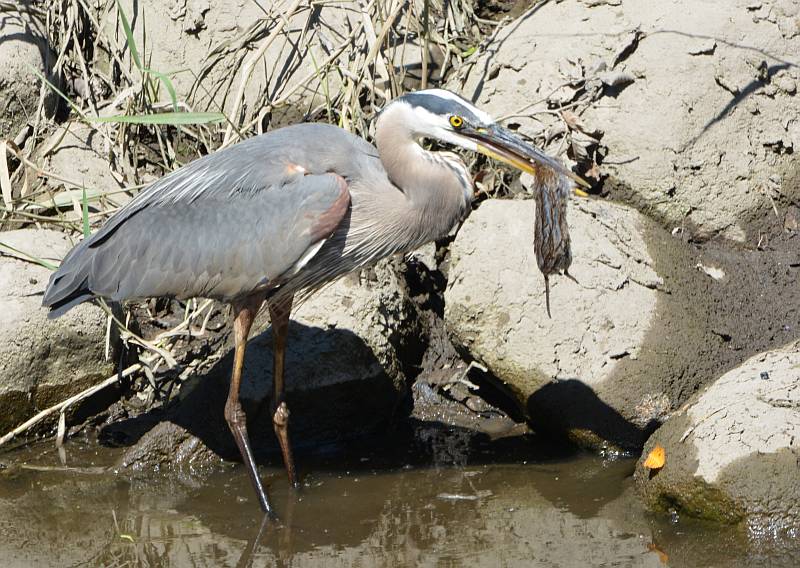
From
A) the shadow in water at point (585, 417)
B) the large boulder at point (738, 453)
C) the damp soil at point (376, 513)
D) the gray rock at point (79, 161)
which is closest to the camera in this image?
the large boulder at point (738, 453)

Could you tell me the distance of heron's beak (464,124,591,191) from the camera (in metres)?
4.75

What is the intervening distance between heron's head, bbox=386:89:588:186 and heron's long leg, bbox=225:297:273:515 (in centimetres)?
119

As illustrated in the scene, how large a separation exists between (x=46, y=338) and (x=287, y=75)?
8.03ft

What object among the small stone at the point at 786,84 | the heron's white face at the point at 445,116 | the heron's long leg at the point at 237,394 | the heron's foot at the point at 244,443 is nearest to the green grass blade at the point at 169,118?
the heron's long leg at the point at 237,394

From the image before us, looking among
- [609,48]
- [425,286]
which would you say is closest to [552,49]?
[609,48]

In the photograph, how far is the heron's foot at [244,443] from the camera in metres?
5.07

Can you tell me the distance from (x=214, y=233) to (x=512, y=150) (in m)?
1.45

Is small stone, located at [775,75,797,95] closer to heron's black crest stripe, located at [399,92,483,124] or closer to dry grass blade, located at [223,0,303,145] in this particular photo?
heron's black crest stripe, located at [399,92,483,124]

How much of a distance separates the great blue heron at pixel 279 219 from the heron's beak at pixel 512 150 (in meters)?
0.02

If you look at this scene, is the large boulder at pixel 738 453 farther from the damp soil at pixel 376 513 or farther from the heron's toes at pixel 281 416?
the heron's toes at pixel 281 416

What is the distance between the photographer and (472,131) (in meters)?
4.83

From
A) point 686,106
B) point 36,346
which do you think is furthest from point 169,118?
point 686,106

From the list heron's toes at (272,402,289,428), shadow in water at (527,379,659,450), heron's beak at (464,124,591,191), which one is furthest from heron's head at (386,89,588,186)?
heron's toes at (272,402,289,428)

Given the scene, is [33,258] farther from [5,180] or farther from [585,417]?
[585,417]
